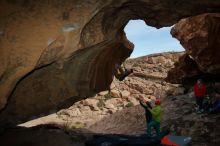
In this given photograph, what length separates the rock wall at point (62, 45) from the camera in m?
6.84

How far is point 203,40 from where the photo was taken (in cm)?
1543

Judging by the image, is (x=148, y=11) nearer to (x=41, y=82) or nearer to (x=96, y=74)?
(x=96, y=74)

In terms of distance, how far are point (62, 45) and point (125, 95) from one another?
16.2 meters

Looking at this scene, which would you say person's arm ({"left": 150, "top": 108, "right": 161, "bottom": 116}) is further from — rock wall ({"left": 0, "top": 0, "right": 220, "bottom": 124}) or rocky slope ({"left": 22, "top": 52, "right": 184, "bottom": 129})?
rocky slope ({"left": 22, "top": 52, "right": 184, "bottom": 129})

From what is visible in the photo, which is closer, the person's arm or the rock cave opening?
the rock cave opening

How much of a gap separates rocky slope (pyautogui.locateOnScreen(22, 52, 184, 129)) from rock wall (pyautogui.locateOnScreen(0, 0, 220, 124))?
9.17 metres

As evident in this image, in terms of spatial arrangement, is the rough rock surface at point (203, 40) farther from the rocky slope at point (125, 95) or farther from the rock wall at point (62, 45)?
the rock wall at point (62, 45)

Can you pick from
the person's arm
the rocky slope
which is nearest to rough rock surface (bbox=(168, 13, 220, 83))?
the rocky slope

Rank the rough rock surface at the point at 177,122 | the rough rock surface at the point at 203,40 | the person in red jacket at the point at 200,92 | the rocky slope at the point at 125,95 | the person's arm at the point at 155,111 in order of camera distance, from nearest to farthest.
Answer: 1. the person's arm at the point at 155,111
2. the rough rock surface at the point at 177,122
3. the person in red jacket at the point at 200,92
4. the rough rock surface at the point at 203,40
5. the rocky slope at the point at 125,95

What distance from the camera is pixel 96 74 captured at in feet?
35.2

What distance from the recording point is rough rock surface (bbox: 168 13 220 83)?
15086mm

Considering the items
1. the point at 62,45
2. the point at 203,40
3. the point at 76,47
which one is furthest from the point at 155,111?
the point at 203,40

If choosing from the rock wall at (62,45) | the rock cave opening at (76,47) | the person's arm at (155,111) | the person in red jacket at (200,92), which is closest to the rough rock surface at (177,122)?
the rock cave opening at (76,47)

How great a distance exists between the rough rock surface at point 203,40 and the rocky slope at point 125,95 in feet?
13.4
